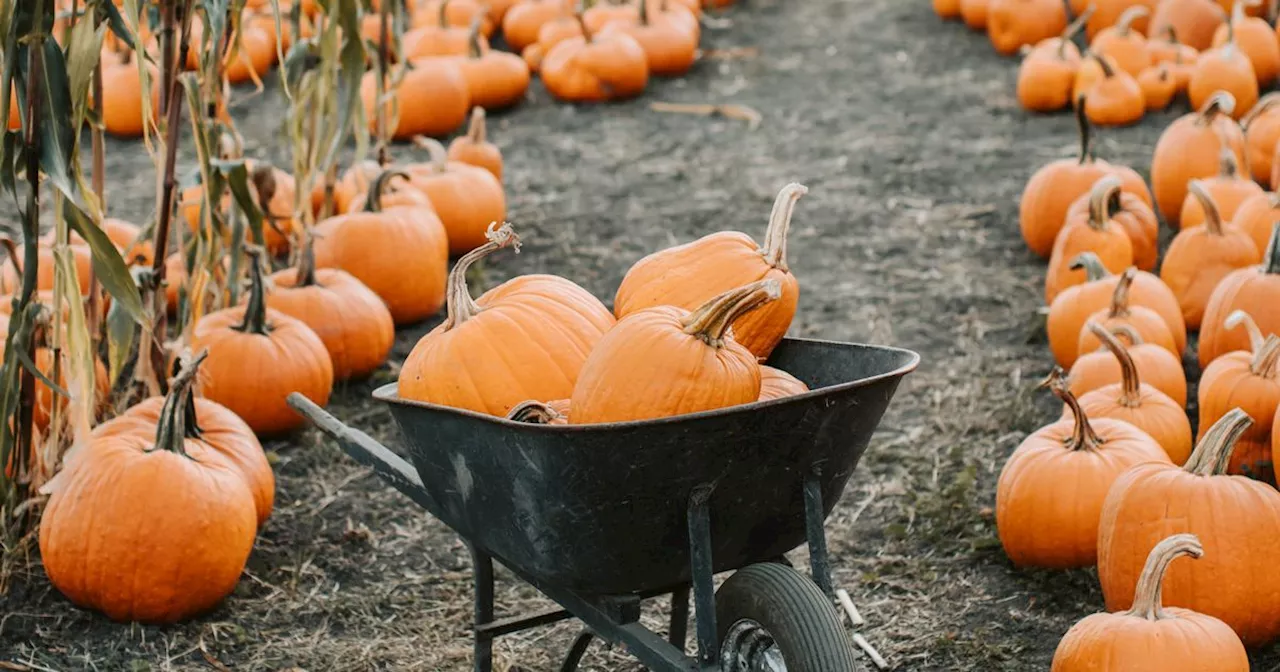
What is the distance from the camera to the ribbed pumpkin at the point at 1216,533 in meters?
2.92

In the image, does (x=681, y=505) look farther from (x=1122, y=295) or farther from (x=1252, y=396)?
(x=1122, y=295)

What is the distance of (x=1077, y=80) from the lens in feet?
23.7

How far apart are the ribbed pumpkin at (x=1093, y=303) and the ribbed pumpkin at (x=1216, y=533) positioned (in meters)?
1.35

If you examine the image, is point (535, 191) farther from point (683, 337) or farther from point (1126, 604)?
point (683, 337)

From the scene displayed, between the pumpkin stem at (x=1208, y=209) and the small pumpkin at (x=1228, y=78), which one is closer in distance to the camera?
the pumpkin stem at (x=1208, y=209)

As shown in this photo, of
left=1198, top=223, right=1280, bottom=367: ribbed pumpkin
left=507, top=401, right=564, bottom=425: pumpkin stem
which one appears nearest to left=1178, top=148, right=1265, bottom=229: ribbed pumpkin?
left=1198, top=223, right=1280, bottom=367: ribbed pumpkin

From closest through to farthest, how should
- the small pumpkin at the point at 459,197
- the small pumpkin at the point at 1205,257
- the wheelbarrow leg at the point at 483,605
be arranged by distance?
the wheelbarrow leg at the point at 483,605 < the small pumpkin at the point at 1205,257 < the small pumpkin at the point at 459,197

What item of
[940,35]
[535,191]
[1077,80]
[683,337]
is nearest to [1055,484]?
[683,337]

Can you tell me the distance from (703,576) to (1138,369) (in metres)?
2.13

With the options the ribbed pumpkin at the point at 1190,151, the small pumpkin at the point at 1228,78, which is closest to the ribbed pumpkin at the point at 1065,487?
the ribbed pumpkin at the point at 1190,151

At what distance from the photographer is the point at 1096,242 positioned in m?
4.75

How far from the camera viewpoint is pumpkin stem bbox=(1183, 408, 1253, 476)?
9.51 feet

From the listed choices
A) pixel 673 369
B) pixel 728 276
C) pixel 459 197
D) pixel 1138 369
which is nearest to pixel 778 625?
pixel 673 369

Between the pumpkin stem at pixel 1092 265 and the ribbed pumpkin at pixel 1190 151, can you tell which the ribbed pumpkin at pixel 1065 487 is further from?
the ribbed pumpkin at pixel 1190 151
